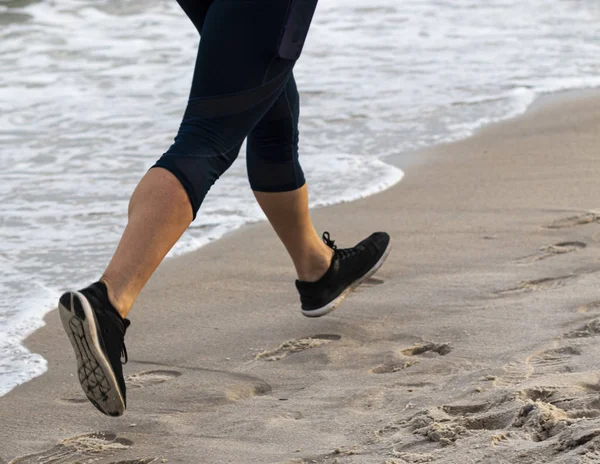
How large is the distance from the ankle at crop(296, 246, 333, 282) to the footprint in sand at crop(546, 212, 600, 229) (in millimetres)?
1185

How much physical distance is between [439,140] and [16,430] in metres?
3.56

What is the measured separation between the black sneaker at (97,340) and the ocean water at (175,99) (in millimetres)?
757

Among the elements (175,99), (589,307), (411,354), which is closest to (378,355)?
(411,354)

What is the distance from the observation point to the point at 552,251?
11.0 ft

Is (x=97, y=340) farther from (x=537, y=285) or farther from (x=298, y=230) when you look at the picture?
(x=537, y=285)

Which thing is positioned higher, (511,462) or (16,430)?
(511,462)

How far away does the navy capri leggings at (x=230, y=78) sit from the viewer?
6.56 feet

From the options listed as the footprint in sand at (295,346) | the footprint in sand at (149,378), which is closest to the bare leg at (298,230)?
the footprint in sand at (295,346)

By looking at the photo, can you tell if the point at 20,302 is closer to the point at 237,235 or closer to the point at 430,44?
the point at 237,235

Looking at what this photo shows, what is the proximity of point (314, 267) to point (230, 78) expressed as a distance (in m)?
0.99

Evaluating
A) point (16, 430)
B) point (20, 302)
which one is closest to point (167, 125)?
point (20, 302)

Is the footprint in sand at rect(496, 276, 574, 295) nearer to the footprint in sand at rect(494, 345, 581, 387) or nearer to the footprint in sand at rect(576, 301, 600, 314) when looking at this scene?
the footprint in sand at rect(576, 301, 600, 314)

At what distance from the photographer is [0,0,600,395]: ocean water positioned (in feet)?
13.0

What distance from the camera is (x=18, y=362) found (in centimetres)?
277
